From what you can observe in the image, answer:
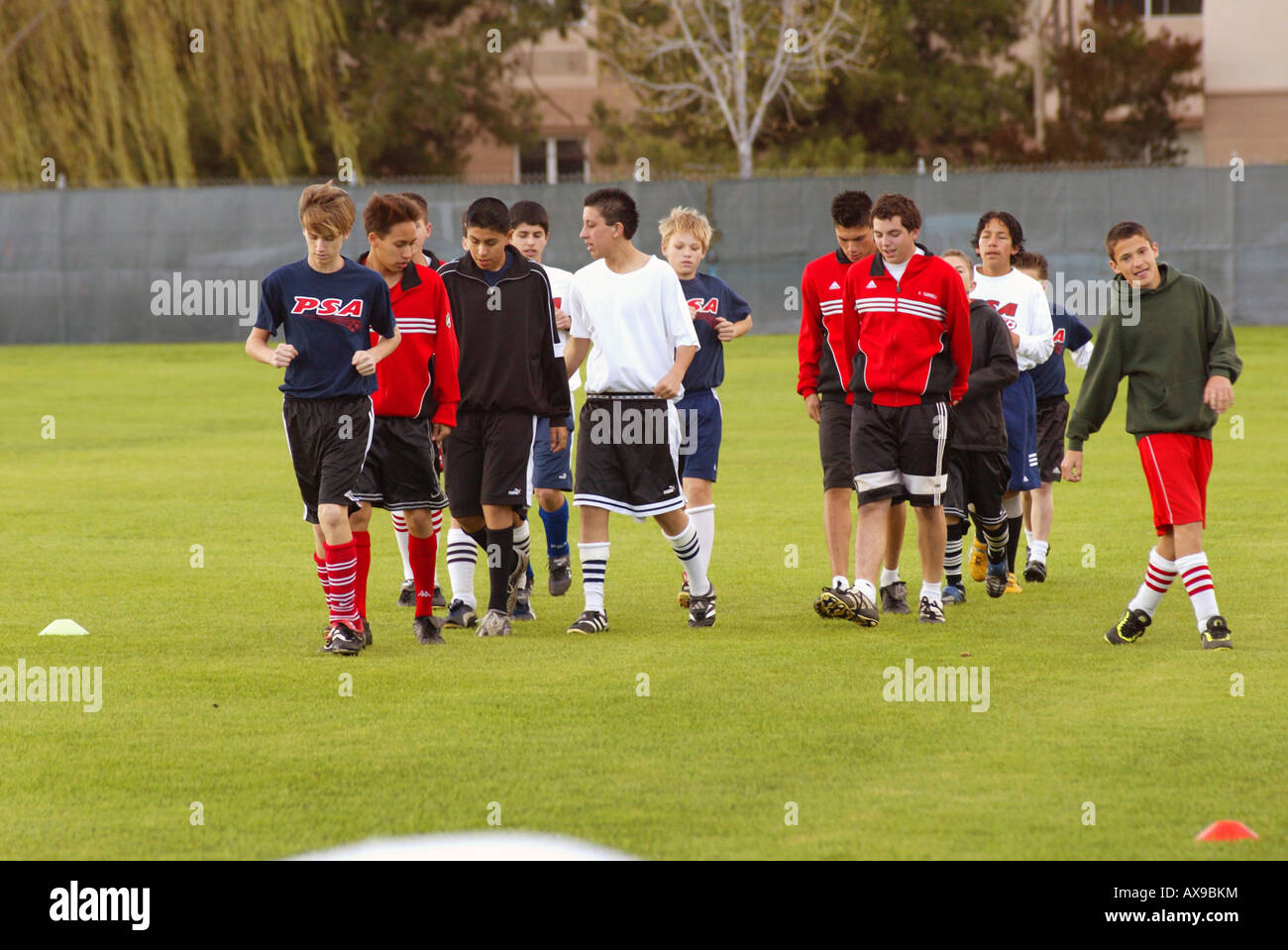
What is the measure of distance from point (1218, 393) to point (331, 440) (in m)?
3.93

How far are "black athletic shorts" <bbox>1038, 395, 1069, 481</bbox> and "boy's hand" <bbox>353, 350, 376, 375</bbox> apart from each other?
4511 mm

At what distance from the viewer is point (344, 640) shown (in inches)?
310

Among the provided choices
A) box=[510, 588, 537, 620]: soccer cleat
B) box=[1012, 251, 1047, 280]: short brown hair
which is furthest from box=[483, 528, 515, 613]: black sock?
box=[1012, 251, 1047, 280]: short brown hair

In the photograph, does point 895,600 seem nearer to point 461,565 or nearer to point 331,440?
point 461,565

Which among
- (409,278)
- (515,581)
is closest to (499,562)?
(515,581)

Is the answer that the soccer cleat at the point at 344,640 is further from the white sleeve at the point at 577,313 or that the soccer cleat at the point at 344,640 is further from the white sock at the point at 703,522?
the white sock at the point at 703,522

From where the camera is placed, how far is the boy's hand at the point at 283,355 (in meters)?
7.46

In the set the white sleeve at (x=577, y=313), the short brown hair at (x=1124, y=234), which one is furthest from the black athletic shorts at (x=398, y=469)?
the short brown hair at (x=1124, y=234)

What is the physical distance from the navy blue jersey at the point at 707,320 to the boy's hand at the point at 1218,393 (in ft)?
8.97

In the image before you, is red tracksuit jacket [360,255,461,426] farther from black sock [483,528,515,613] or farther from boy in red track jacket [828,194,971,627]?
boy in red track jacket [828,194,971,627]

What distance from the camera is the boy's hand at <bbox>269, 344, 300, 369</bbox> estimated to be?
24.5 ft

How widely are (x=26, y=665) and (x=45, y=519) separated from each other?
5.25 meters
